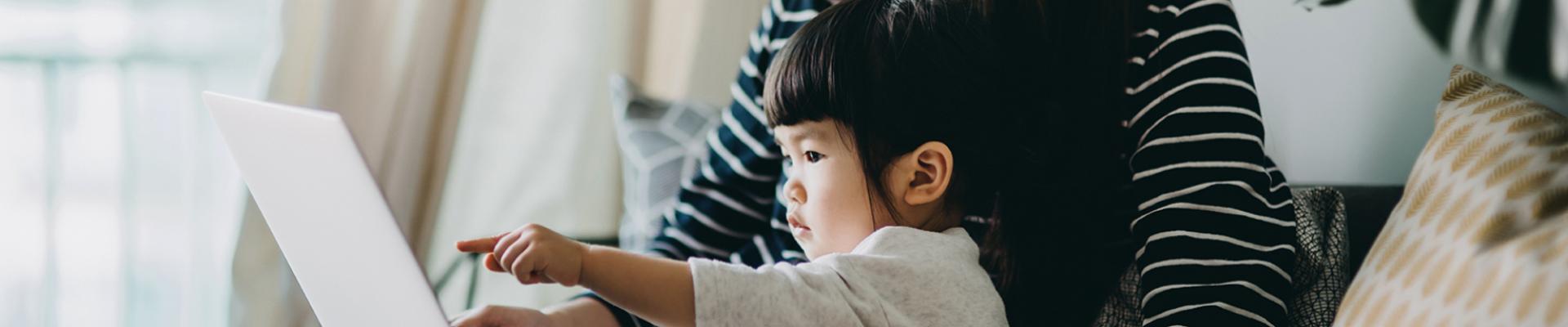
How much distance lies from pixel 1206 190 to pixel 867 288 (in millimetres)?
319

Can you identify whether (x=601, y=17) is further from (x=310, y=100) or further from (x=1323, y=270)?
(x=1323, y=270)

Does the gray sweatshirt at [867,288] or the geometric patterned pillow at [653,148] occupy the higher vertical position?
the gray sweatshirt at [867,288]

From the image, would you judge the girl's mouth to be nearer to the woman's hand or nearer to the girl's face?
the girl's face

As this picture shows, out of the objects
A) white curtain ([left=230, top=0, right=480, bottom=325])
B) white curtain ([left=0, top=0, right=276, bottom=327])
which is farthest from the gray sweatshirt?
white curtain ([left=0, top=0, right=276, bottom=327])

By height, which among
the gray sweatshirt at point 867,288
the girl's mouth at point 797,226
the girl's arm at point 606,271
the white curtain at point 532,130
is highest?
the girl's arm at point 606,271

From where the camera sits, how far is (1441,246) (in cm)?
73

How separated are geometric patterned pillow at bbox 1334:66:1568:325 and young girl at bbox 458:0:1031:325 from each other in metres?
0.27

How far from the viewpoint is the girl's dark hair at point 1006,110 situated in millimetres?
877

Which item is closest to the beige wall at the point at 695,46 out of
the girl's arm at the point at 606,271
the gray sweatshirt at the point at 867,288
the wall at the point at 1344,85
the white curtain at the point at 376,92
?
the white curtain at the point at 376,92

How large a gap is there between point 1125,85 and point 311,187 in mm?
645

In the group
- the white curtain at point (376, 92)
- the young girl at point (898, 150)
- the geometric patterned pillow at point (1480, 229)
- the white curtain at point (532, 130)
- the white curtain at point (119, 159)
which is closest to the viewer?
the geometric patterned pillow at point (1480, 229)

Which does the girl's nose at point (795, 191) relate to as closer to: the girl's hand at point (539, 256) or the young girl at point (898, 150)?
the young girl at point (898, 150)

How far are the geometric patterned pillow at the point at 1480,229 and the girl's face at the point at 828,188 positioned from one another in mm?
353

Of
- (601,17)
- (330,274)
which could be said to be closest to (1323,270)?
(330,274)
